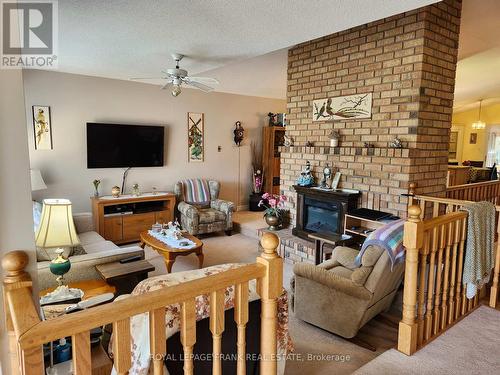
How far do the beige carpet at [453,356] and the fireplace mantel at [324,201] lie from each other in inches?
73.8

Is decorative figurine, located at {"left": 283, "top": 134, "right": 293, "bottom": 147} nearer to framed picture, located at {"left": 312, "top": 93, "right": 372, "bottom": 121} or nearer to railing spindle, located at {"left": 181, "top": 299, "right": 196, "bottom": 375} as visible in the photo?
framed picture, located at {"left": 312, "top": 93, "right": 372, "bottom": 121}

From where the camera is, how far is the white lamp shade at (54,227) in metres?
2.05

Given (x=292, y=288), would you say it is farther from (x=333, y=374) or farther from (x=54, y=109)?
(x=54, y=109)

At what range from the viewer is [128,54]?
12.3ft

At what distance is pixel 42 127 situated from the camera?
16.3 feet

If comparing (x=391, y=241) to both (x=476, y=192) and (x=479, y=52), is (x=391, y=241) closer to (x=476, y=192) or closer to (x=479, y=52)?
(x=476, y=192)

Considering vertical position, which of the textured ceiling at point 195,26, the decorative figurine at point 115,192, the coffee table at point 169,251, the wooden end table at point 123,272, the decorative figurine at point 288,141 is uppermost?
the textured ceiling at point 195,26

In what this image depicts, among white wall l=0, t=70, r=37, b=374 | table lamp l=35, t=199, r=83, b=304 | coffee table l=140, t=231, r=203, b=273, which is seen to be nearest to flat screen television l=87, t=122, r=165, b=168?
coffee table l=140, t=231, r=203, b=273

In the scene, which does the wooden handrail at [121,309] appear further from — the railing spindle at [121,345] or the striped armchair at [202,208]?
the striped armchair at [202,208]

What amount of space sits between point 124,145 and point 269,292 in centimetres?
483

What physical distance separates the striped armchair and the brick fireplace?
1904 mm

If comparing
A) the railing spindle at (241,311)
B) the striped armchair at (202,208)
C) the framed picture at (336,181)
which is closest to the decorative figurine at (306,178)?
the framed picture at (336,181)

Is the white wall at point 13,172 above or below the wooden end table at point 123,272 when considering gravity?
above

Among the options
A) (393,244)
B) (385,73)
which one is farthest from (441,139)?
(393,244)
